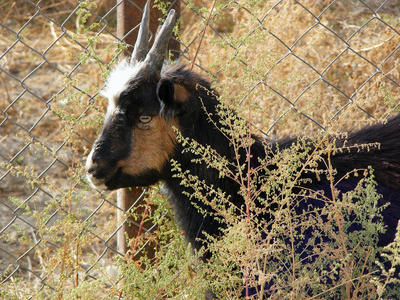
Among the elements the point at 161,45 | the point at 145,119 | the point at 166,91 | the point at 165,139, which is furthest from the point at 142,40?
the point at 165,139

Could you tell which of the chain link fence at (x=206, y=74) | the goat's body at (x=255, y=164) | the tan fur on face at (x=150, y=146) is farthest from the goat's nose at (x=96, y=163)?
the goat's body at (x=255, y=164)

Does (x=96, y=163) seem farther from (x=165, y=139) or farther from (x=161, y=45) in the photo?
(x=161, y=45)

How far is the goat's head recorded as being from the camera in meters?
3.12

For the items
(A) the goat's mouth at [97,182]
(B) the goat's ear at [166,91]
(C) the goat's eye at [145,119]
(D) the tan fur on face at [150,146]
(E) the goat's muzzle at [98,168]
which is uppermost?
(B) the goat's ear at [166,91]

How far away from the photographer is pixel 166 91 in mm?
3105

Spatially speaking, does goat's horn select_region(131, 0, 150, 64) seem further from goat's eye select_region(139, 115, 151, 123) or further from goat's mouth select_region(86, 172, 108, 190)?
goat's mouth select_region(86, 172, 108, 190)

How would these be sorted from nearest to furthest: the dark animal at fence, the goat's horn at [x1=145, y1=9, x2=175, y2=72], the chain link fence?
the goat's horn at [x1=145, y1=9, x2=175, y2=72] < the dark animal at fence < the chain link fence

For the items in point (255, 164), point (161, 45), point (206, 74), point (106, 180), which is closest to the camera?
point (161, 45)

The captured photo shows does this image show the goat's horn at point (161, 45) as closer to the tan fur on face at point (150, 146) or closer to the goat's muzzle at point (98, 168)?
the tan fur on face at point (150, 146)

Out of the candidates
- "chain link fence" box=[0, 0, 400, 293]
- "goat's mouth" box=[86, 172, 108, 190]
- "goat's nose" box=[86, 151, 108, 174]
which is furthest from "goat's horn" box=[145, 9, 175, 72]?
"goat's mouth" box=[86, 172, 108, 190]

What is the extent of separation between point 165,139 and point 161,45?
56 centimetres

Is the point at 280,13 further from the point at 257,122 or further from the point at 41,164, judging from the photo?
the point at 41,164

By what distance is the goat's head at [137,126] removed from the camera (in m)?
3.12

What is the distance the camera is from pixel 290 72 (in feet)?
17.0
